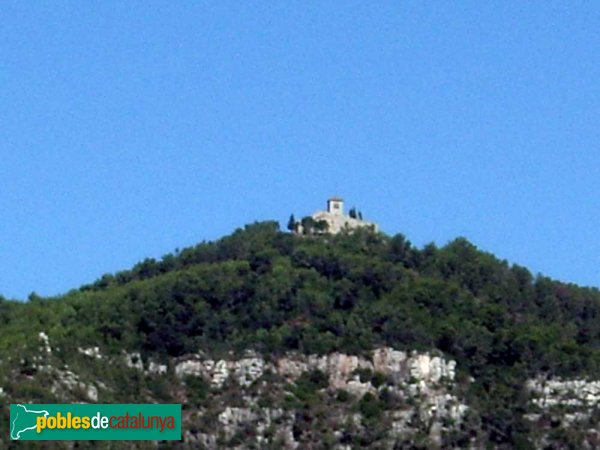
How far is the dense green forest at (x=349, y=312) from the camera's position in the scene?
145 m

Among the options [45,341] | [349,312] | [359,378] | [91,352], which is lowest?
[359,378]

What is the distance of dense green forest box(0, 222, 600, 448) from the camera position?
475ft

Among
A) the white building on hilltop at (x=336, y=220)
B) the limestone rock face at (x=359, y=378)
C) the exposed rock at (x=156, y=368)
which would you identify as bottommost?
the limestone rock face at (x=359, y=378)

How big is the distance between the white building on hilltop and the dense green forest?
394 cm

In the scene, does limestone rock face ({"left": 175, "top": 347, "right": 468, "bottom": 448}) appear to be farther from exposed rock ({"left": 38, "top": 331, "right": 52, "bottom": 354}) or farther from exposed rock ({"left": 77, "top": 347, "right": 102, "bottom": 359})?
exposed rock ({"left": 38, "top": 331, "right": 52, "bottom": 354})

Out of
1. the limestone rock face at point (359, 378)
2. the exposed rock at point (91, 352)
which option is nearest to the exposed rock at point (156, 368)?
the limestone rock face at point (359, 378)

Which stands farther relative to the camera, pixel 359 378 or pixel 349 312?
pixel 349 312

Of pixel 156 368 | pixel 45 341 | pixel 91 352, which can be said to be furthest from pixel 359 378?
pixel 45 341

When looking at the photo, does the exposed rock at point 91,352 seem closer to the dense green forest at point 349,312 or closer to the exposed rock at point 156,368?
the dense green forest at point 349,312

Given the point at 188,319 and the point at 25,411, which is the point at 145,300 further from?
the point at 25,411

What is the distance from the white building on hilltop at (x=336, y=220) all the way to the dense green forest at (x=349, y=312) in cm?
394

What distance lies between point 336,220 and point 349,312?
1457 centimetres

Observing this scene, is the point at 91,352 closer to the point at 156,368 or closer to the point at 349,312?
the point at 156,368

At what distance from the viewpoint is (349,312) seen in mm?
148375
